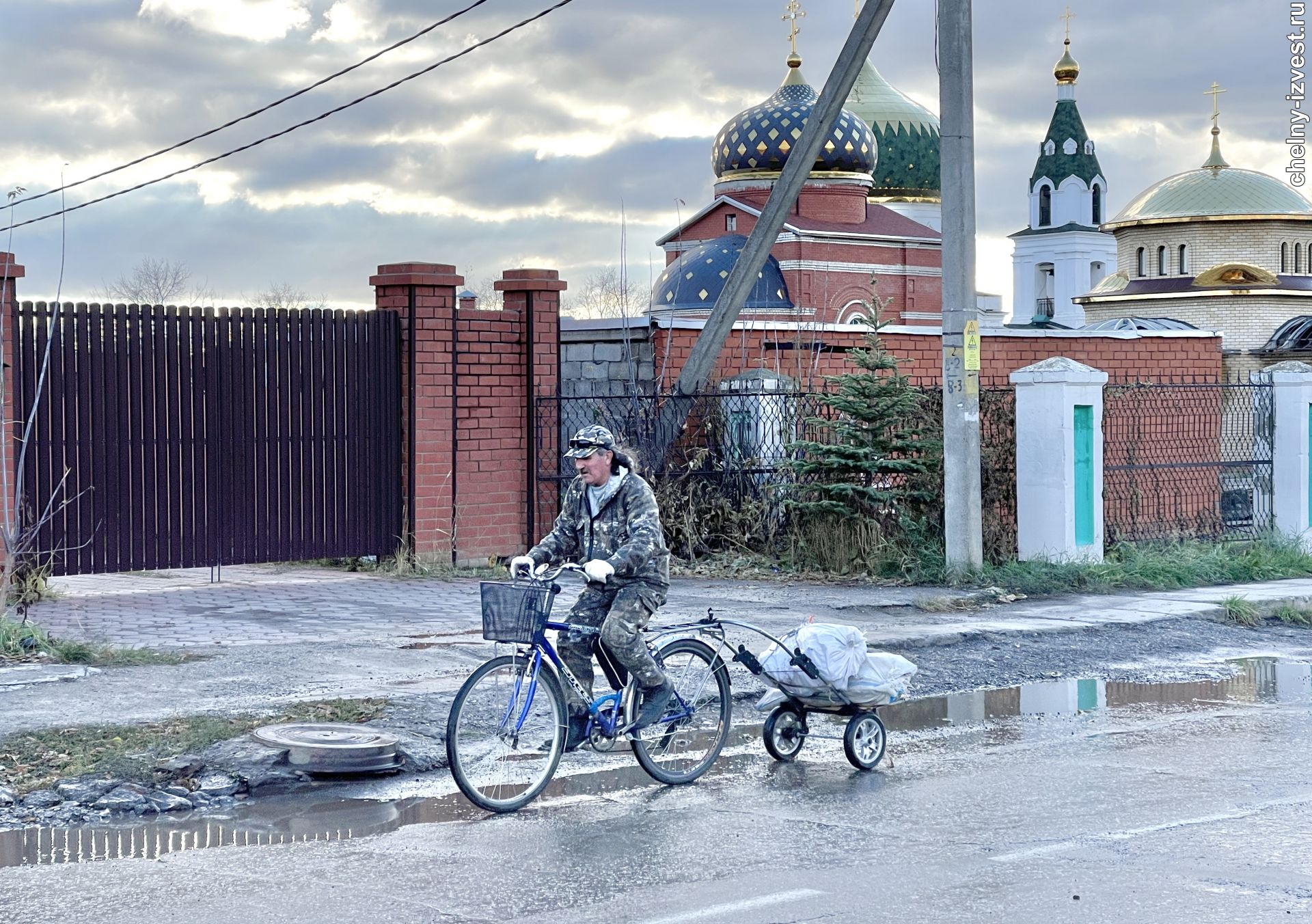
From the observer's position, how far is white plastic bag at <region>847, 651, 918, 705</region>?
8.03m

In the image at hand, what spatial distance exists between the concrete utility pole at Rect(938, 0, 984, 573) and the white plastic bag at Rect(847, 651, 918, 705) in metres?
6.44

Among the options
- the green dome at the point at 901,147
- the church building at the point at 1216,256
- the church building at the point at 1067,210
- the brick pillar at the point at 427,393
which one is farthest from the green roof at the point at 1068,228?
the brick pillar at the point at 427,393

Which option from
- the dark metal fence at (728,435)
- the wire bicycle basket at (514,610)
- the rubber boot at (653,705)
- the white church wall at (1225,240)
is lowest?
the rubber boot at (653,705)

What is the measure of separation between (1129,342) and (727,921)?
17.8 metres

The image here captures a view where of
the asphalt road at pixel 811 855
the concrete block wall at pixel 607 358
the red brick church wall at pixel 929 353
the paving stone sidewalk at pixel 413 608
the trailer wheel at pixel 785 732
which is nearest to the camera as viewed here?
the asphalt road at pixel 811 855

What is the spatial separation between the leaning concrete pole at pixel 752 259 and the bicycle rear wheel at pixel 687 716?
907 centimetres

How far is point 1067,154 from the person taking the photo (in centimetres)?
8119

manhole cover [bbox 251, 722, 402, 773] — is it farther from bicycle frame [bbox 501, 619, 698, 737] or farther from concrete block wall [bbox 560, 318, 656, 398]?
concrete block wall [bbox 560, 318, 656, 398]

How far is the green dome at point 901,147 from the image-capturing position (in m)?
51.8

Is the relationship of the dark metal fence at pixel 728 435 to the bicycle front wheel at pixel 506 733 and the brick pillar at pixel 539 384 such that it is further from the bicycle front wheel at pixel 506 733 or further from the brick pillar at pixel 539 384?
the bicycle front wheel at pixel 506 733

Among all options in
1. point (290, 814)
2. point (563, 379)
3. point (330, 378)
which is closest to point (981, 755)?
point (290, 814)

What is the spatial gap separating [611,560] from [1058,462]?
9395 millimetres

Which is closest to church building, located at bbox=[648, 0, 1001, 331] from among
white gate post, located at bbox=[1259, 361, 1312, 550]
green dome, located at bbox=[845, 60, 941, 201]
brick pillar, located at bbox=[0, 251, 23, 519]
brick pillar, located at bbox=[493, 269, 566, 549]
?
green dome, located at bbox=[845, 60, 941, 201]

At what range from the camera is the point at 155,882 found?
5871 mm
